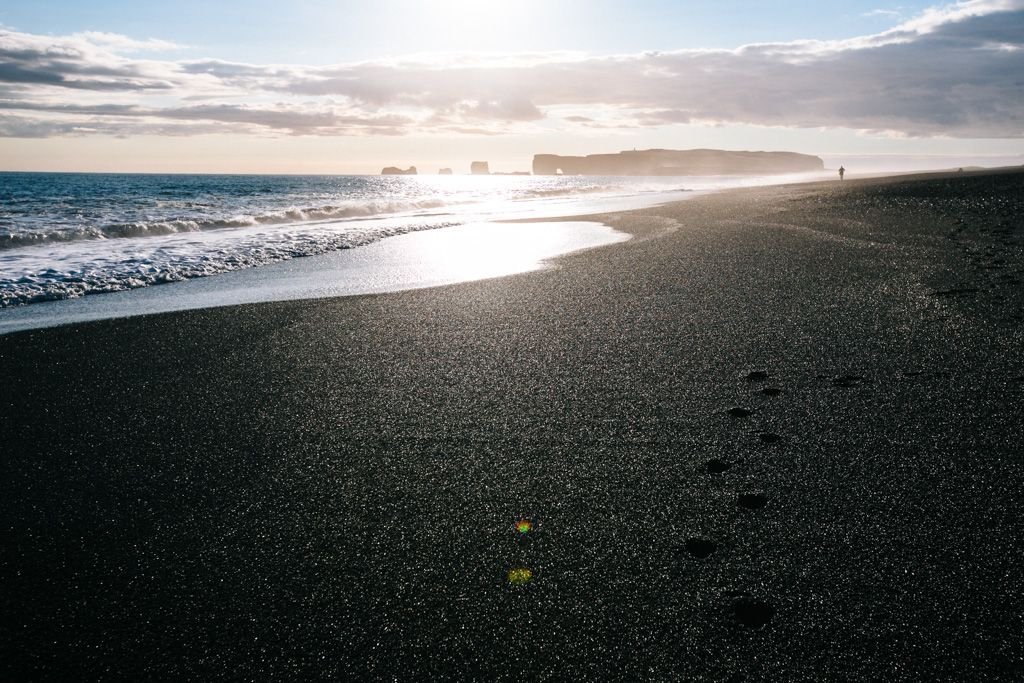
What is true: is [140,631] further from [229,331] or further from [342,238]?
[342,238]

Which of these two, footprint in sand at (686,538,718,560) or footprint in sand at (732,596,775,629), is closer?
footprint in sand at (732,596,775,629)

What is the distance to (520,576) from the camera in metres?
2.27

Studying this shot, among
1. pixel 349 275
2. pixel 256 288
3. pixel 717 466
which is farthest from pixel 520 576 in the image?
pixel 349 275

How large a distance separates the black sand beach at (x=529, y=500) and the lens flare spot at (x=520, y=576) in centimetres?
3

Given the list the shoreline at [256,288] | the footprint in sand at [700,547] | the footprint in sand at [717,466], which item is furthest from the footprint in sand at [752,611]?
the shoreline at [256,288]

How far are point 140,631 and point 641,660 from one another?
5.13ft

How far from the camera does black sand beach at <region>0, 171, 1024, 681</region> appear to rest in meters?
1.96

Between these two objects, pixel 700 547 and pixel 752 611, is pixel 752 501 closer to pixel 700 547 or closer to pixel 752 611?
pixel 700 547

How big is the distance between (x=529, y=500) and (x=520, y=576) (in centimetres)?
52

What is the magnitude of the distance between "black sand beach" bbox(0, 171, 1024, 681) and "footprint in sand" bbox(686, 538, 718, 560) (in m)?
0.03

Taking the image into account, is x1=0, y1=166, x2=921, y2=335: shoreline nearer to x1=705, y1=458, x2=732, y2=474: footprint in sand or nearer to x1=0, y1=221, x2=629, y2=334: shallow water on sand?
x1=0, y1=221, x2=629, y2=334: shallow water on sand

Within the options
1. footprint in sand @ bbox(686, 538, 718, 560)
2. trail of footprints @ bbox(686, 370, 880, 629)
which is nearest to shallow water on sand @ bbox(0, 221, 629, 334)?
trail of footprints @ bbox(686, 370, 880, 629)

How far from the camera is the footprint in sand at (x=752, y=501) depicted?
2618 millimetres

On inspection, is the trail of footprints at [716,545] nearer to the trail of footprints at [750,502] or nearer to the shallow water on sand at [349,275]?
the trail of footprints at [750,502]
